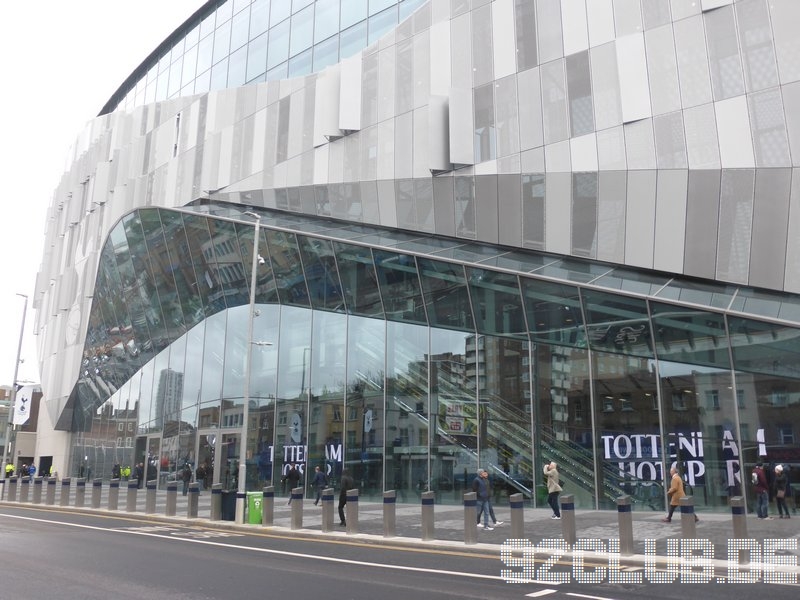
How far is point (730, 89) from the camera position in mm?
19312

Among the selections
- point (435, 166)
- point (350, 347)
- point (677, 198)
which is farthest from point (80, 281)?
point (677, 198)

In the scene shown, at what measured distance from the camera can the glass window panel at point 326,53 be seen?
3172cm

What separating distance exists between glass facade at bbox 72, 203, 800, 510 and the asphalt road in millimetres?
8166

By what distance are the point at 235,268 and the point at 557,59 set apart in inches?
688

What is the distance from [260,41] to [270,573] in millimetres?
32795

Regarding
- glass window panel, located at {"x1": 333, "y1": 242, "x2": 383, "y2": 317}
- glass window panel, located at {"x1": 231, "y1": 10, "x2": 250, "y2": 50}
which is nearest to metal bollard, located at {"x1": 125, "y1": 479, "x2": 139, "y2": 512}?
glass window panel, located at {"x1": 333, "y1": 242, "x2": 383, "y2": 317}

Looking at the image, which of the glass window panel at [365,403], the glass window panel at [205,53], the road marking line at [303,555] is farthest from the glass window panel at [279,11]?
the road marking line at [303,555]

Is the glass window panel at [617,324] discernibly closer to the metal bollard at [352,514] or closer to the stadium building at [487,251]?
the stadium building at [487,251]

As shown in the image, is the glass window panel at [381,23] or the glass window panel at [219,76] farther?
the glass window panel at [219,76]

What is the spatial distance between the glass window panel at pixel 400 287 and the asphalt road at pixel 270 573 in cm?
1099

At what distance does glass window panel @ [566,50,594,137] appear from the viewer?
2189 centimetres

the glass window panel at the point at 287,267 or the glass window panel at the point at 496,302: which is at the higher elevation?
the glass window panel at the point at 287,267

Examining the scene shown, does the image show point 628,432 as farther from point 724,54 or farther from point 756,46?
point 756,46

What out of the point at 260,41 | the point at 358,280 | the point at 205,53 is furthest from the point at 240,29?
the point at 358,280
